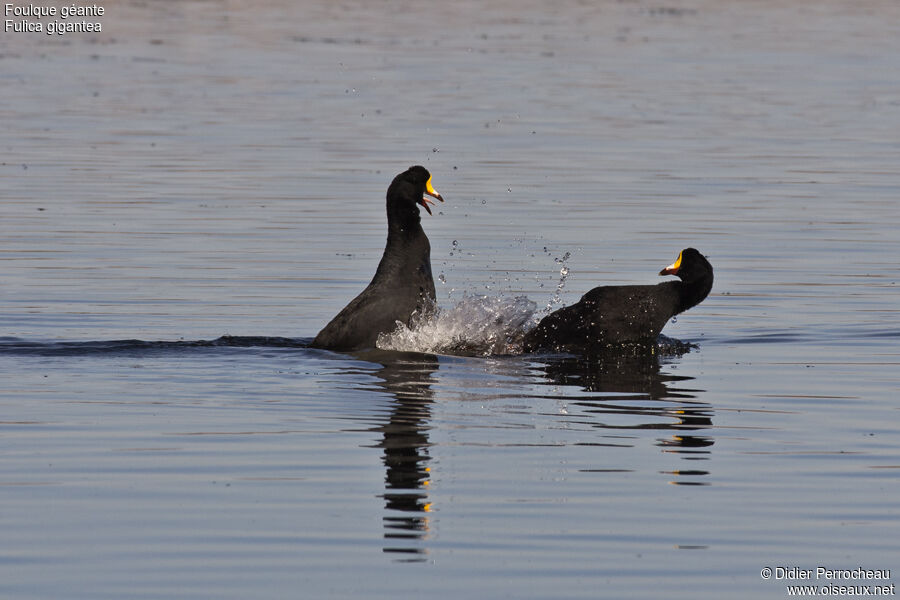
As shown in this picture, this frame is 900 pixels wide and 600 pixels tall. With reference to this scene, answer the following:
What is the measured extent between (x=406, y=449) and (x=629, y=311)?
4136 millimetres

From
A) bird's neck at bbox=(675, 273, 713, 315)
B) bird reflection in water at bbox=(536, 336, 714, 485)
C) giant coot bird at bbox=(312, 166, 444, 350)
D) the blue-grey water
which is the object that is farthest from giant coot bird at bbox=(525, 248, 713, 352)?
giant coot bird at bbox=(312, 166, 444, 350)

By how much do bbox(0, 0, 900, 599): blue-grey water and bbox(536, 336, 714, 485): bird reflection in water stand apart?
0.04 m

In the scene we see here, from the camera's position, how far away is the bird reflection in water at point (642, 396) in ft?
31.6

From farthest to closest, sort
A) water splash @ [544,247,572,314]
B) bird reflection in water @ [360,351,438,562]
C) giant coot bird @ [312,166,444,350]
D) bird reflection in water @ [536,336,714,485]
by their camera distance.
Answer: water splash @ [544,247,572,314] < giant coot bird @ [312,166,444,350] < bird reflection in water @ [536,336,714,485] < bird reflection in water @ [360,351,438,562]

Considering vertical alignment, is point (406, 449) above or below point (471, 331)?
below

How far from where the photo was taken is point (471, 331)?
42.8ft

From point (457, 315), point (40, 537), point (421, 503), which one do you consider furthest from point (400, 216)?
point (40, 537)

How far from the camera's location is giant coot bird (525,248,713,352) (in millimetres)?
13047

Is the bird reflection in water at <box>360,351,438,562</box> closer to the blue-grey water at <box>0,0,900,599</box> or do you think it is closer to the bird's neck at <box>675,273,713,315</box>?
the blue-grey water at <box>0,0,900,599</box>

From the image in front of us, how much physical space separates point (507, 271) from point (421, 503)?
844 centimetres

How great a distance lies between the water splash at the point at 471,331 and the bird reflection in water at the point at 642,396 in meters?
0.50

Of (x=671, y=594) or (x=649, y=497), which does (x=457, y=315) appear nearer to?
(x=649, y=497)

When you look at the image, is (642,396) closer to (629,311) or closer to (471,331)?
(629,311)

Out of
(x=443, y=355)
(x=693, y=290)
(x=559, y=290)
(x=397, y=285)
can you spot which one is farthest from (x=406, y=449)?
(x=559, y=290)
